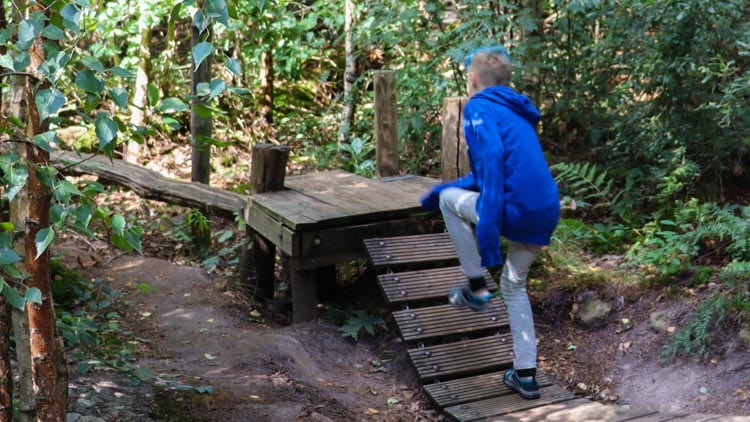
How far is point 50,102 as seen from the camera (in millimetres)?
2160

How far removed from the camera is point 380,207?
20.5ft

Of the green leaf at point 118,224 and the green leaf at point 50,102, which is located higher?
the green leaf at point 50,102

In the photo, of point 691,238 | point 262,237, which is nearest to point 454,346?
point 691,238

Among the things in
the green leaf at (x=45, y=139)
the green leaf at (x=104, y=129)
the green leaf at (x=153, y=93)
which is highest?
the green leaf at (x=153, y=93)

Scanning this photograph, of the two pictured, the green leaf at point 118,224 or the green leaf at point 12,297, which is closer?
the green leaf at point 12,297

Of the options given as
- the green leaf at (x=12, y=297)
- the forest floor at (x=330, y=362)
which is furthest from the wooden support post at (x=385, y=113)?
the green leaf at (x=12, y=297)

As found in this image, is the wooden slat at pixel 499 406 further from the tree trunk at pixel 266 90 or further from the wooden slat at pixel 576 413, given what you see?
the tree trunk at pixel 266 90

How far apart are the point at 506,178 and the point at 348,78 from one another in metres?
6.41

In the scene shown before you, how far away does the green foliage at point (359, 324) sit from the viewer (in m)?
6.04

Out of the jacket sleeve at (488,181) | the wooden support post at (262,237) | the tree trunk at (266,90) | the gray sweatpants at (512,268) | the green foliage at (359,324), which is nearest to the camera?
the jacket sleeve at (488,181)

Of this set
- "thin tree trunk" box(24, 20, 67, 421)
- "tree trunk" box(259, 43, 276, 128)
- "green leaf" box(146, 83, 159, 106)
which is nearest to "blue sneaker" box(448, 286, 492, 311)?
"thin tree trunk" box(24, 20, 67, 421)

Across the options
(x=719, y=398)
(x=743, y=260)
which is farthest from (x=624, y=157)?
(x=719, y=398)

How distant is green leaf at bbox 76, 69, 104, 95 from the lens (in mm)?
2287

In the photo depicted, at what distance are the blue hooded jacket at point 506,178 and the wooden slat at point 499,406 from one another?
88cm
